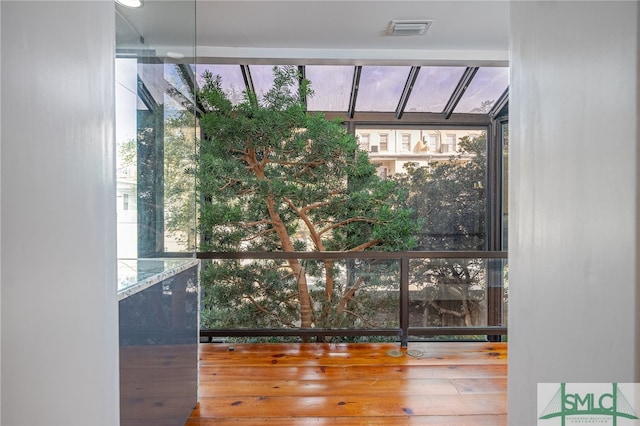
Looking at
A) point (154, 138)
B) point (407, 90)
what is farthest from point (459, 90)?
point (154, 138)

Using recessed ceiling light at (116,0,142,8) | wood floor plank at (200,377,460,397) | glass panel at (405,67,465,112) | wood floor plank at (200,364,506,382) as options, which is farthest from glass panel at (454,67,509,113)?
recessed ceiling light at (116,0,142,8)

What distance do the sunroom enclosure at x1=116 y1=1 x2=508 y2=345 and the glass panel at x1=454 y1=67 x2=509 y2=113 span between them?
1 centimetres

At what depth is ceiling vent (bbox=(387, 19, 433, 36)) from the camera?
2.70 meters

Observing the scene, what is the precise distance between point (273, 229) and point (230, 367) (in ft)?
4.99

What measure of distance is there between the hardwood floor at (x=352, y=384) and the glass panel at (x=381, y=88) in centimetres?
251

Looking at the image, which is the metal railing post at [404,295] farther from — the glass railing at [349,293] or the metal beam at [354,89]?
the metal beam at [354,89]

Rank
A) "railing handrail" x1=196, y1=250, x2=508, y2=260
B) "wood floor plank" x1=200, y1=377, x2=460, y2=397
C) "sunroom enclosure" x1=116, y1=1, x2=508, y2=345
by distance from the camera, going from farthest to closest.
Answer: "railing handrail" x1=196, y1=250, x2=508, y2=260, "wood floor plank" x1=200, y1=377, x2=460, y2=397, "sunroom enclosure" x1=116, y1=1, x2=508, y2=345
